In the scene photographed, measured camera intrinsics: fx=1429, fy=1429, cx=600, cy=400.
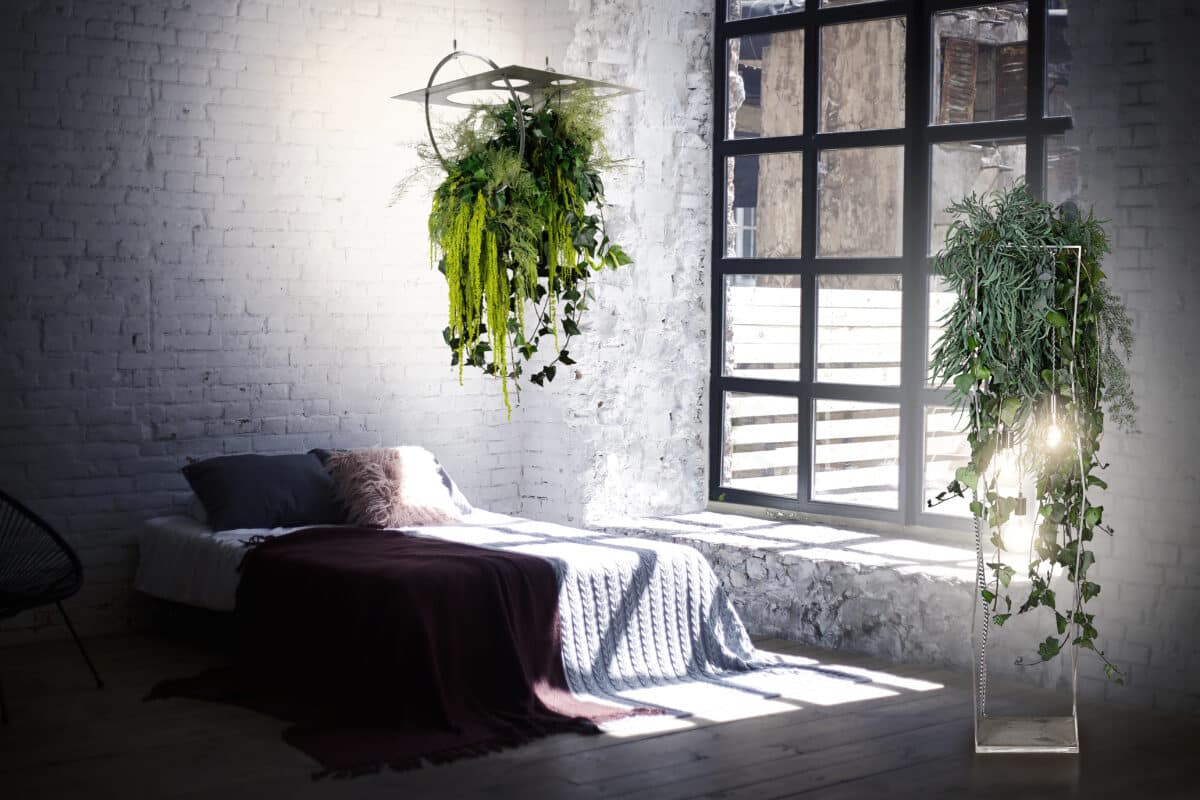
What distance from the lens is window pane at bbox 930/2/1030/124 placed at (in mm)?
6387

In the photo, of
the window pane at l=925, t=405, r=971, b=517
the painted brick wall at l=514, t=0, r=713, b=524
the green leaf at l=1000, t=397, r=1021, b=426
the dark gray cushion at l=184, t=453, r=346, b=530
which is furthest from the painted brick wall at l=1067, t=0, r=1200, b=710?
the dark gray cushion at l=184, t=453, r=346, b=530

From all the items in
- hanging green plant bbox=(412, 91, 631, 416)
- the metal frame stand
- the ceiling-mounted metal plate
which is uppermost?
the ceiling-mounted metal plate

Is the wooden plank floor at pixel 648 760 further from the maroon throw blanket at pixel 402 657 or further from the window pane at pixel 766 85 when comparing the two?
the window pane at pixel 766 85

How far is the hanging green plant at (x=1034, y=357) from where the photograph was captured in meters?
4.59

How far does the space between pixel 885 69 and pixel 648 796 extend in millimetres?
4022

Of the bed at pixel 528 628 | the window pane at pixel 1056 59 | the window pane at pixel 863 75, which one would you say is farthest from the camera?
the window pane at pixel 863 75

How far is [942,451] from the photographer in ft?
21.8

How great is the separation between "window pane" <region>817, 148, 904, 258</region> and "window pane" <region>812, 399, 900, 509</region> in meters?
0.77

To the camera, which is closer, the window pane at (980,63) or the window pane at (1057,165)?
the window pane at (1057,165)

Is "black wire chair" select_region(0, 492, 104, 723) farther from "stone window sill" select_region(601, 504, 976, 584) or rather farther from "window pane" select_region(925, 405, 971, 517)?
"window pane" select_region(925, 405, 971, 517)

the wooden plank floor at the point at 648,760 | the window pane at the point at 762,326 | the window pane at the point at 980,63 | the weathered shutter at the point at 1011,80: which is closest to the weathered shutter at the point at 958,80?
the window pane at the point at 980,63

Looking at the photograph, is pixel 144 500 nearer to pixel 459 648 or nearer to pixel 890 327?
pixel 459 648

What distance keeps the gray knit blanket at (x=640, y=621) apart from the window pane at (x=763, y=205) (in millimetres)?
2036

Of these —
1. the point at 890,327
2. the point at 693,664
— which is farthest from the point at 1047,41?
the point at 693,664
